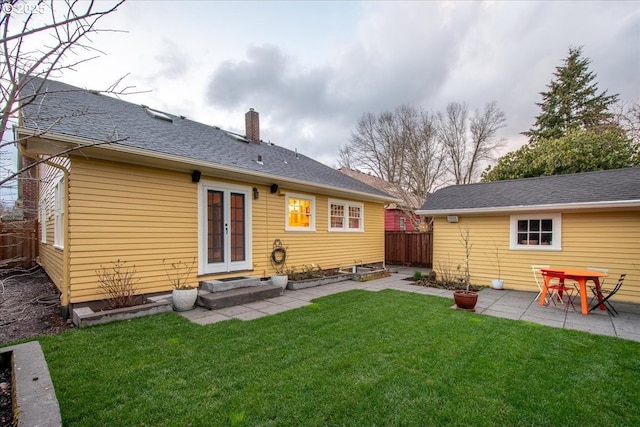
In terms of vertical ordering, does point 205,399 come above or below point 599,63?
below

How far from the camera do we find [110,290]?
5.03 meters

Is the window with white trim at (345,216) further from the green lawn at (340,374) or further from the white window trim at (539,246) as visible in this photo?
the green lawn at (340,374)

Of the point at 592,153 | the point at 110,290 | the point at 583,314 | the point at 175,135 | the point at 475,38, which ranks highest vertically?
the point at 475,38

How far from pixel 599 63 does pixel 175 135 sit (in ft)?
85.7

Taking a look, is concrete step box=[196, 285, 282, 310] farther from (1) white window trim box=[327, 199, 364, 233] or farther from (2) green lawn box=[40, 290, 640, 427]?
(1) white window trim box=[327, 199, 364, 233]

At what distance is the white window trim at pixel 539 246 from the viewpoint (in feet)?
24.1

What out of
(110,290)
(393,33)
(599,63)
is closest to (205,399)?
(110,290)

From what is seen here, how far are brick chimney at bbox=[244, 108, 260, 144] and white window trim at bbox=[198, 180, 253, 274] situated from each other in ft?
13.3

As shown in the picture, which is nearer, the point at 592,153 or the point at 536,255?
the point at 536,255

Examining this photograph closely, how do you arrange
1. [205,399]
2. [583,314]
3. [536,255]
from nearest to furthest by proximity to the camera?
[205,399], [583,314], [536,255]

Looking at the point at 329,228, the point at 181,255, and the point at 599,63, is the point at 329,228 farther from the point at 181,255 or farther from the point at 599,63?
the point at 599,63

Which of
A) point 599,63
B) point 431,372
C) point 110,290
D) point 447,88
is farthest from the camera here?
point 599,63

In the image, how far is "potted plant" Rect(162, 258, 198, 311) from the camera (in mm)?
5340

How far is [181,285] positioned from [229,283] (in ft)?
3.04
